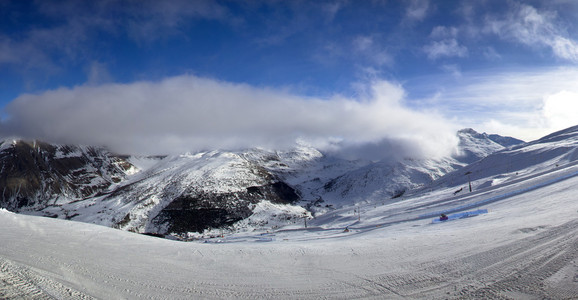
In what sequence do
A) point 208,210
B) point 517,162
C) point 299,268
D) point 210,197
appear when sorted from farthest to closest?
point 210,197 < point 208,210 < point 517,162 < point 299,268

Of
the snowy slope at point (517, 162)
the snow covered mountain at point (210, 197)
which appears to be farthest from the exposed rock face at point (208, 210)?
the snowy slope at point (517, 162)

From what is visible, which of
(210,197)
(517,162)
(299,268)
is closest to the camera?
(299,268)

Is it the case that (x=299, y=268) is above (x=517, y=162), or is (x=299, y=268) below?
below

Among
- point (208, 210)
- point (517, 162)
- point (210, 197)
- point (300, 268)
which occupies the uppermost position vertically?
point (517, 162)

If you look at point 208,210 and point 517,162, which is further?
point 208,210

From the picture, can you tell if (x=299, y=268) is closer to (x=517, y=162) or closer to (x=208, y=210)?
(x=208, y=210)

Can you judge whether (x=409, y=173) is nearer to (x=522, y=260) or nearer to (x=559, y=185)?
(x=559, y=185)

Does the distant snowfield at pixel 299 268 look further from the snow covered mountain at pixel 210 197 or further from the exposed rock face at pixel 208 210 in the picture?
the exposed rock face at pixel 208 210

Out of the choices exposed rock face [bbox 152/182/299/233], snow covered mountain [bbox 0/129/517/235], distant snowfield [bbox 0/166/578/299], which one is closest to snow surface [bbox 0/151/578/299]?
distant snowfield [bbox 0/166/578/299]

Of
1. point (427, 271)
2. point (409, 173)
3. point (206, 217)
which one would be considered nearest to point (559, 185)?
point (427, 271)

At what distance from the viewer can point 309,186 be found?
193250mm

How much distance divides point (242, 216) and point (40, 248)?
98.9 m

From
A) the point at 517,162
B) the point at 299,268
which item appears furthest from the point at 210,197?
the point at 299,268

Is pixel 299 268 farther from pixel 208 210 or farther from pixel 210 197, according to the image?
pixel 210 197
